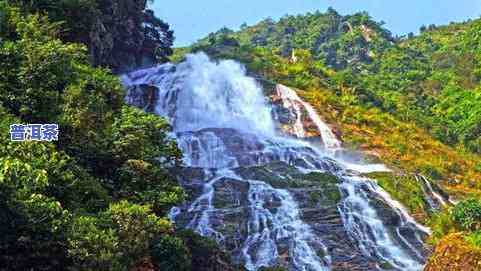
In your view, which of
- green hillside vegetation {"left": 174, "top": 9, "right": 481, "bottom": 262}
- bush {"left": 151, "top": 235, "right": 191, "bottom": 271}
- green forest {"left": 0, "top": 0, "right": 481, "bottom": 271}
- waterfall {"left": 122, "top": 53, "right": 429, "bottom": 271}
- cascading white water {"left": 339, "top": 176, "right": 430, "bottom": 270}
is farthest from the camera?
green hillside vegetation {"left": 174, "top": 9, "right": 481, "bottom": 262}

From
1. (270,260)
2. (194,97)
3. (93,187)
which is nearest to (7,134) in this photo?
(93,187)

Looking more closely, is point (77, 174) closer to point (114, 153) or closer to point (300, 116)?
point (114, 153)

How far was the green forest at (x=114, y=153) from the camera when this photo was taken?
45.2ft

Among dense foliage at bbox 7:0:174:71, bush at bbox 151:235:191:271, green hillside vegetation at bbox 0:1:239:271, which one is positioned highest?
dense foliage at bbox 7:0:174:71

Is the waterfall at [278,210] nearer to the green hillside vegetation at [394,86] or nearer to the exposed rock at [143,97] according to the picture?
the green hillside vegetation at [394,86]

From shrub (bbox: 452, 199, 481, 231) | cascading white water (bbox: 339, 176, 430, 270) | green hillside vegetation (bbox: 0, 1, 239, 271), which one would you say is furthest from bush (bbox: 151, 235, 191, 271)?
shrub (bbox: 452, 199, 481, 231)

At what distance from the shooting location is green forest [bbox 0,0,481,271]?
13.8m

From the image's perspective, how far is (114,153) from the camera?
1889 centimetres

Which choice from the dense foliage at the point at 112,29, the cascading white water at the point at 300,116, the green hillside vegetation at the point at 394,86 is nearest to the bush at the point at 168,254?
the dense foliage at the point at 112,29

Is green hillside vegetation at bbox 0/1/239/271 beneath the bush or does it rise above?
above

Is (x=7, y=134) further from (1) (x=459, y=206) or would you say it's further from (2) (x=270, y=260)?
(1) (x=459, y=206)

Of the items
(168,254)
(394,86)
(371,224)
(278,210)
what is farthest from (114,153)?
(394,86)

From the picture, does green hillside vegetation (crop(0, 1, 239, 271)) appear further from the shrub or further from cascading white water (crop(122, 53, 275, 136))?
cascading white water (crop(122, 53, 275, 136))

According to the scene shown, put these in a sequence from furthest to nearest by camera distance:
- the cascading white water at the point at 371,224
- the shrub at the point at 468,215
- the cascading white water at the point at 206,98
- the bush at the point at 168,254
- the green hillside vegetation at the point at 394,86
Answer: the cascading white water at the point at 206,98
the green hillside vegetation at the point at 394,86
the shrub at the point at 468,215
the cascading white water at the point at 371,224
the bush at the point at 168,254
